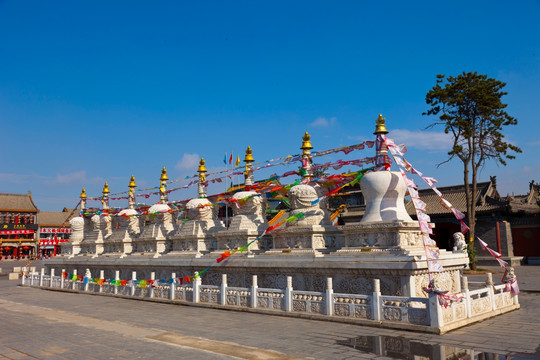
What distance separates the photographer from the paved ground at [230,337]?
27.7ft

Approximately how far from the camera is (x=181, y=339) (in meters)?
9.93

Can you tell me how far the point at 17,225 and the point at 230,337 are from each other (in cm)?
6587

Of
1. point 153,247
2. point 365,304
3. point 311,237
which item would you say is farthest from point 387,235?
point 153,247

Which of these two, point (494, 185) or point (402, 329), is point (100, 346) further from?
point (494, 185)

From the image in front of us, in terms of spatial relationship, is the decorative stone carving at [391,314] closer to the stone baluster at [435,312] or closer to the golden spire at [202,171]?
the stone baluster at [435,312]

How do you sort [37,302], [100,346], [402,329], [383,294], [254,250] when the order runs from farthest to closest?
[37,302] < [254,250] < [383,294] < [402,329] < [100,346]

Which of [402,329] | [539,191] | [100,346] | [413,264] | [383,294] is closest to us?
[100,346]

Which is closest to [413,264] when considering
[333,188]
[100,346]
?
[333,188]

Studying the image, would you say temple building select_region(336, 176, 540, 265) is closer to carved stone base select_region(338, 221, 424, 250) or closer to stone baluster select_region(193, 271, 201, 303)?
stone baluster select_region(193, 271, 201, 303)

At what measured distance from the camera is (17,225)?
6538 centimetres

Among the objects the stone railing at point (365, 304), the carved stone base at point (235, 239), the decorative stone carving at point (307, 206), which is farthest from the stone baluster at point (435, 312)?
the carved stone base at point (235, 239)

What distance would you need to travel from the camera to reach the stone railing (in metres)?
9.97

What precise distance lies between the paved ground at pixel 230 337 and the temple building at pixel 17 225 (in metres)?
58.0

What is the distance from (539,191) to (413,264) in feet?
111
